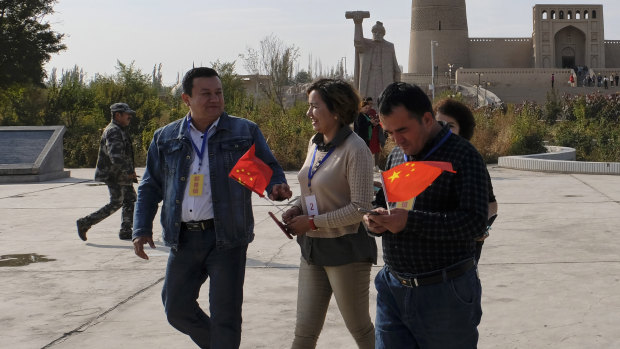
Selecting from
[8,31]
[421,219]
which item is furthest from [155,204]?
[8,31]

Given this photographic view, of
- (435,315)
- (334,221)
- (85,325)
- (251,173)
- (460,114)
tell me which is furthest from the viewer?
(85,325)

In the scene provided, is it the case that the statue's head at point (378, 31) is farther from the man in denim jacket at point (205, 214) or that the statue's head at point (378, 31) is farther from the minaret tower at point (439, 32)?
the minaret tower at point (439, 32)

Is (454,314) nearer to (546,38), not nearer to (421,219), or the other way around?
(421,219)

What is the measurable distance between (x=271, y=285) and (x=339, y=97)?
2929 mm

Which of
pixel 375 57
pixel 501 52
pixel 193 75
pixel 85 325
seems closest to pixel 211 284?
pixel 193 75

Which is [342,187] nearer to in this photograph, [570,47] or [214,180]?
[214,180]

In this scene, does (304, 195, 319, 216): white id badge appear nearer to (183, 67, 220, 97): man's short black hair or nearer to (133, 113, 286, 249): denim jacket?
(133, 113, 286, 249): denim jacket

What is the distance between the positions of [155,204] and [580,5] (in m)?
81.3

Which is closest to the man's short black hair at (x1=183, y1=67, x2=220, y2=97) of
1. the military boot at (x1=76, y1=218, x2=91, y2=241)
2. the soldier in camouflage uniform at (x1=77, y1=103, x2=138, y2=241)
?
the soldier in camouflage uniform at (x1=77, y1=103, x2=138, y2=241)

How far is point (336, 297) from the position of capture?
404cm

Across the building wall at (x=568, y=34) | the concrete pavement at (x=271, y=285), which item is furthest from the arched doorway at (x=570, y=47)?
the concrete pavement at (x=271, y=285)

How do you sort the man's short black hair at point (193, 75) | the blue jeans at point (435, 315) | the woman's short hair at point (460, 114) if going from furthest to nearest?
1. the woman's short hair at point (460, 114)
2. the man's short black hair at point (193, 75)
3. the blue jeans at point (435, 315)

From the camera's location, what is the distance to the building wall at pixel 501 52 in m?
80.5

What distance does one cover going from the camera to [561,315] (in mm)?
5531
